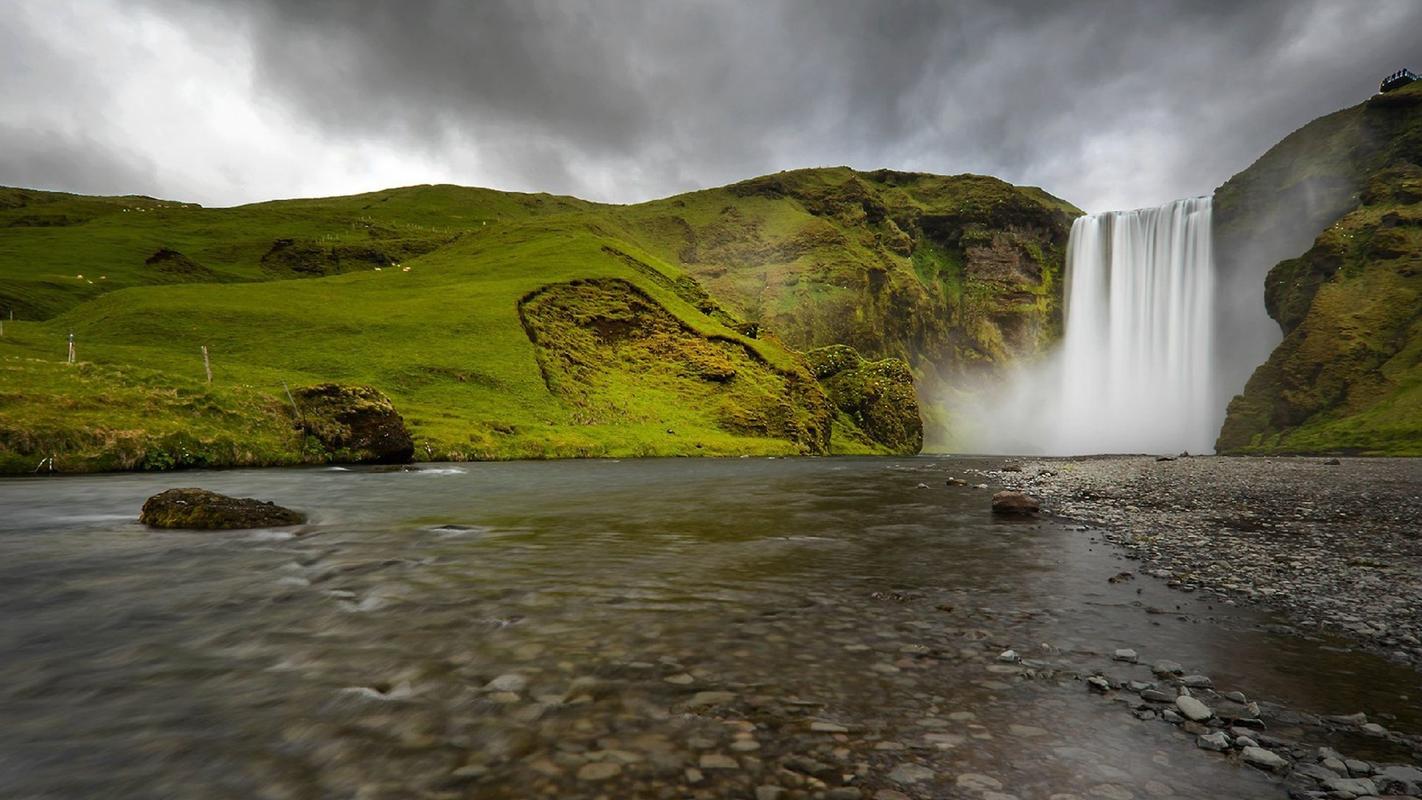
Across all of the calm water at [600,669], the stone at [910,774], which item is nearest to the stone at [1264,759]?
the calm water at [600,669]

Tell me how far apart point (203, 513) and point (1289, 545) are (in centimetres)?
2837

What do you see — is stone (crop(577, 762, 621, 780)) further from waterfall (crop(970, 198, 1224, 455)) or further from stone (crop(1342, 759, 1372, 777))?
waterfall (crop(970, 198, 1224, 455))

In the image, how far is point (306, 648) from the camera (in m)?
7.59

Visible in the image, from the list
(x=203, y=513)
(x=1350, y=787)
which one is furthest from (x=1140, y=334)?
(x=203, y=513)

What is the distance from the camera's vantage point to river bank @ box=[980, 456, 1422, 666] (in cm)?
953

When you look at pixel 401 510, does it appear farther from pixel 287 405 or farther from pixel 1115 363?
pixel 1115 363

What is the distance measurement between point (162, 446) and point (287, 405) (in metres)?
7.85

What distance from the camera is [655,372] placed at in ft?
278

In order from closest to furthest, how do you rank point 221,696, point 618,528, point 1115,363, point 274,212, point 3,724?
point 3,724 < point 221,696 < point 618,528 < point 1115,363 < point 274,212

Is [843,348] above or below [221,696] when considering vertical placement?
above

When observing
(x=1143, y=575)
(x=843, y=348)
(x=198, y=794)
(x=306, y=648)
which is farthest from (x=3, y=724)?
(x=843, y=348)

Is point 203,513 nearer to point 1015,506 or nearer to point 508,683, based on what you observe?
point 508,683

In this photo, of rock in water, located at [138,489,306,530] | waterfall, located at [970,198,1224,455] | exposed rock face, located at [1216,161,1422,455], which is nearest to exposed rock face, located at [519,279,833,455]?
rock in water, located at [138,489,306,530]

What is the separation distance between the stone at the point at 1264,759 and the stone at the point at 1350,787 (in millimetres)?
276
